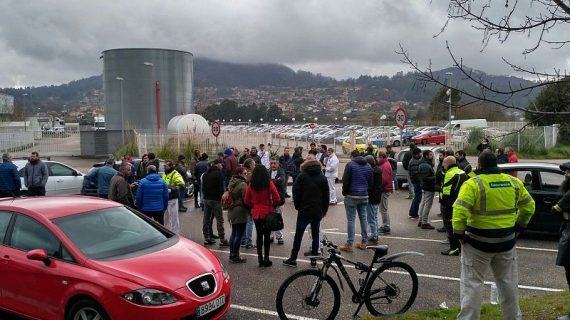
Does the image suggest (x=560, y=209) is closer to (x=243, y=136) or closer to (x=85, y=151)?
(x=243, y=136)

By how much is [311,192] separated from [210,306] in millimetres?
3272

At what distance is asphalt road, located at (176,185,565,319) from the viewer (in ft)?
21.0

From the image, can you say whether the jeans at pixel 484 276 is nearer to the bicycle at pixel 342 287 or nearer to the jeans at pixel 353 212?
the bicycle at pixel 342 287

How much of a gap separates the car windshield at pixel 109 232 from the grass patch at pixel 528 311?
2819mm

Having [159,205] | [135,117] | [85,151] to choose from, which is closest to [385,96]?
[135,117]

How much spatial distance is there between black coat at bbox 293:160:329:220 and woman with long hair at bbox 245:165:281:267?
1.39ft

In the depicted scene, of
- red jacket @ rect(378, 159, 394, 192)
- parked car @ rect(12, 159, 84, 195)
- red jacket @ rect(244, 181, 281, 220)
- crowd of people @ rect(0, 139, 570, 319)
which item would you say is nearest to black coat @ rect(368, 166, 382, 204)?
crowd of people @ rect(0, 139, 570, 319)

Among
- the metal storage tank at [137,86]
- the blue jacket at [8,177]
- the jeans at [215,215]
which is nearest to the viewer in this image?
the jeans at [215,215]

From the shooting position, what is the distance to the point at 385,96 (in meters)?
152

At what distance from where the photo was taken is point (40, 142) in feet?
112

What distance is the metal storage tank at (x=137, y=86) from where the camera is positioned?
49688mm

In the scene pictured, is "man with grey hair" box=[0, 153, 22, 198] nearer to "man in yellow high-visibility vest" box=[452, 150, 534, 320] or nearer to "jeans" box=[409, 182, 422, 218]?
"jeans" box=[409, 182, 422, 218]

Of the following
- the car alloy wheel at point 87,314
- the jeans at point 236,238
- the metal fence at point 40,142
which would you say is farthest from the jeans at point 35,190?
the metal fence at point 40,142

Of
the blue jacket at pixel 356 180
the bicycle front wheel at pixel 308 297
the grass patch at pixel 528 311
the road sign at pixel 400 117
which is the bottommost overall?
the grass patch at pixel 528 311
